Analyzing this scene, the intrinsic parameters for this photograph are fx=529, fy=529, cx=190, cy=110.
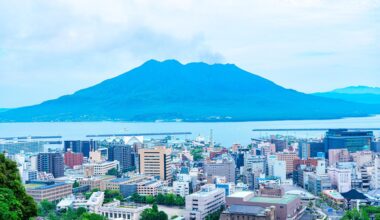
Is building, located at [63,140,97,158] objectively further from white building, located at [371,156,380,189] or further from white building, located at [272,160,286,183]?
white building, located at [371,156,380,189]

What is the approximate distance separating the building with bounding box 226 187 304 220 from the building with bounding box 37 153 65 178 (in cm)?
769

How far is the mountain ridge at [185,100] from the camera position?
53.5 meters

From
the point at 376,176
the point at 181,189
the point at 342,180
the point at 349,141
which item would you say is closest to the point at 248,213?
the point at 181,189

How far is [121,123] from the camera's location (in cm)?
5222

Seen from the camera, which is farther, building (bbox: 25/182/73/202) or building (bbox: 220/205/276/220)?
building (bbox: 25/182/73/202)

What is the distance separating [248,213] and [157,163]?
6.30m

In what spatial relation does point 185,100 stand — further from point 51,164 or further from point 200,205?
point 200,205

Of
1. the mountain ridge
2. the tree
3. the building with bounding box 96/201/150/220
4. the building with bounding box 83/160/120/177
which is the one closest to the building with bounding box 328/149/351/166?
the building with bounding box 83/160/120/177

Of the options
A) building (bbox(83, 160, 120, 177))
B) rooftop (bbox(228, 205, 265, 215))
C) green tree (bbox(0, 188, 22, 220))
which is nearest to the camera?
green tree (bbox(0, 188, 22, 220))

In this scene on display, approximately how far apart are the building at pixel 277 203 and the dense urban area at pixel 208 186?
17mm

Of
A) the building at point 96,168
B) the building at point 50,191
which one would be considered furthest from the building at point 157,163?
the building at point 50,191

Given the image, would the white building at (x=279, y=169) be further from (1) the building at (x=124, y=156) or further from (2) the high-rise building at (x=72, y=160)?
(2) the high-rise building at (x=72, y=160)

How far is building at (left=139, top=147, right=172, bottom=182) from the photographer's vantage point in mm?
14266

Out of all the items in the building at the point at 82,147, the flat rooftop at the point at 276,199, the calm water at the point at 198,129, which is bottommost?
the flat rooftop at the point at 276,199
